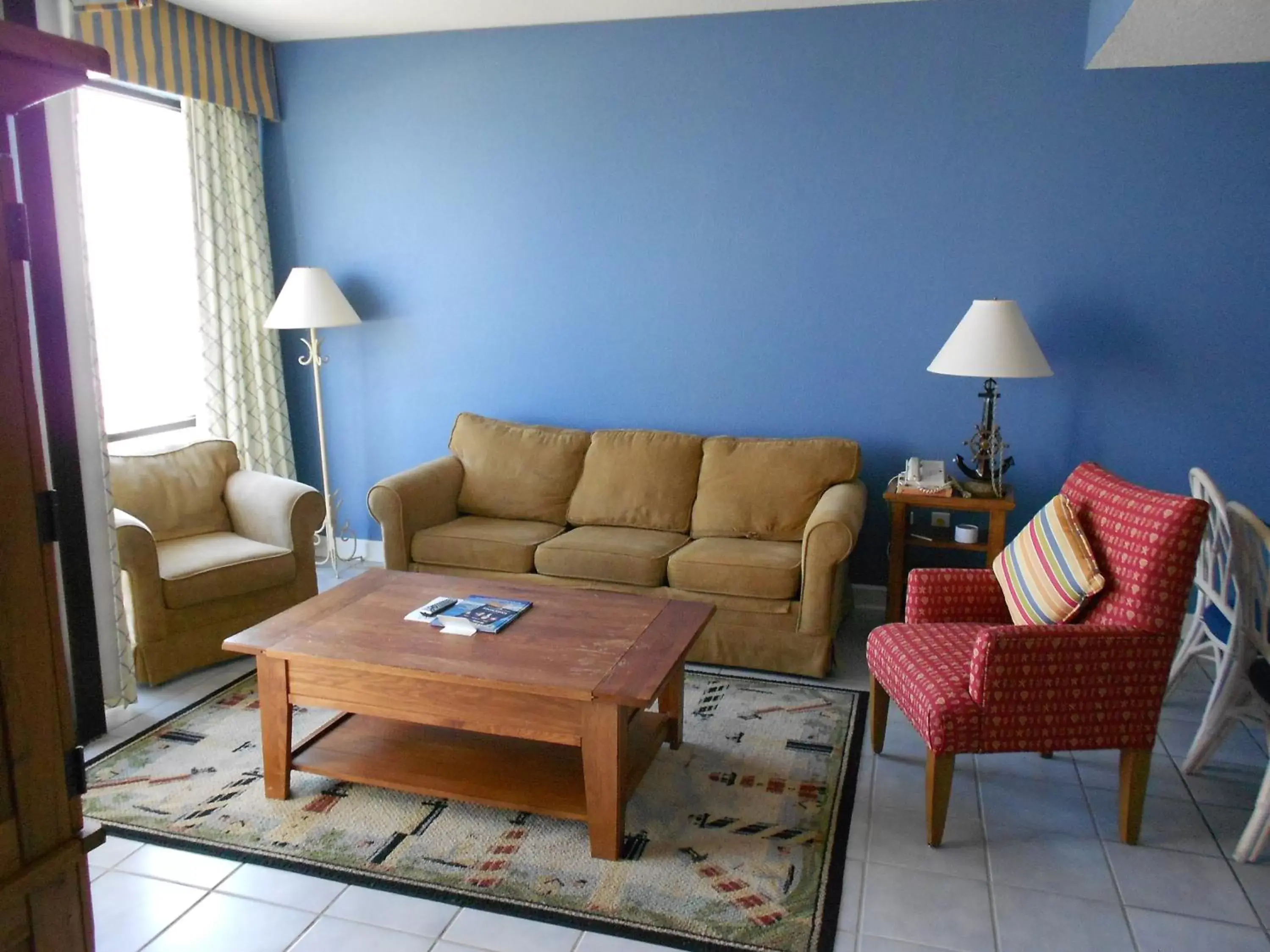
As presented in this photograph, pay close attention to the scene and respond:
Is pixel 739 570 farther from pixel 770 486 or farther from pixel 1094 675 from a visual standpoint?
pixel 1094 675

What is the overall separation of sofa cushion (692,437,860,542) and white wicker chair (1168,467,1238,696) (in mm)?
1315

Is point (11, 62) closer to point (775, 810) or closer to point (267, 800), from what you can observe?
point (267, 800)

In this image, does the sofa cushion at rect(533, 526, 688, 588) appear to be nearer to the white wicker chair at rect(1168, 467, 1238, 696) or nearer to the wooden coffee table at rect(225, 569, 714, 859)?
the wooden coffee table at rect(225, 569, 714, 859)

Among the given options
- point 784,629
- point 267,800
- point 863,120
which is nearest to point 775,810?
point 784,629

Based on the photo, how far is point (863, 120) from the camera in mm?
3820

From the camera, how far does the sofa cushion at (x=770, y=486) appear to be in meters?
3.75

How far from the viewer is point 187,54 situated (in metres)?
3.96

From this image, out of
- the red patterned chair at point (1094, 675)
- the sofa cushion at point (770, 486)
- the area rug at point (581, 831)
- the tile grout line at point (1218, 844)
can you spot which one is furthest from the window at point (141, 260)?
the tile grout line at point (1218, 844)

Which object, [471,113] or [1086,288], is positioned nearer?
[1086,288]

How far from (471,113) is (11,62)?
3449 millimetres

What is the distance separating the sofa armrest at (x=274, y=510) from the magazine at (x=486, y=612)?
1142mm

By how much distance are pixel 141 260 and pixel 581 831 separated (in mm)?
3273

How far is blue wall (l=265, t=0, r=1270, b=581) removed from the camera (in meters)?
3.58

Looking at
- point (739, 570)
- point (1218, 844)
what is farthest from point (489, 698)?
point (1218, 844)
